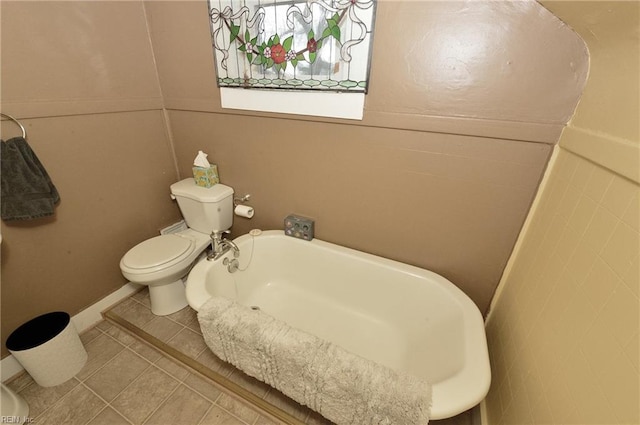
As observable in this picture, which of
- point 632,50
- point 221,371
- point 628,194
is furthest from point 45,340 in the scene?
point 632,50

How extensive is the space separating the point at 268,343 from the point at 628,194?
3.68ft

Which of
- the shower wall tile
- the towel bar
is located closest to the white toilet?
the towel bar

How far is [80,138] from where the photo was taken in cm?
143

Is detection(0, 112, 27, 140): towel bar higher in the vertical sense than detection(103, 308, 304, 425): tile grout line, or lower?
higher

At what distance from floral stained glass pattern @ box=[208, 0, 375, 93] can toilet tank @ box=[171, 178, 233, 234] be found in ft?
2.19

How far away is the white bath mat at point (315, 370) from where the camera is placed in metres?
0.83

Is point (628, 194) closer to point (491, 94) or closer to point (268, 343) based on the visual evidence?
point (491, 94)

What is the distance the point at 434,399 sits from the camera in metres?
0.82

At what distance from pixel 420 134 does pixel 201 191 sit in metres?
1.34

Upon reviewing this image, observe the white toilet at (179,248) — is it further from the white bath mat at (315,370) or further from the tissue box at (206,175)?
the white bath mat at (315,370)

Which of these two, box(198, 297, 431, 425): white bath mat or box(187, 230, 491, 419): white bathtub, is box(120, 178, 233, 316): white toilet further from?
box(198, 297, 431, 425): white bath mat

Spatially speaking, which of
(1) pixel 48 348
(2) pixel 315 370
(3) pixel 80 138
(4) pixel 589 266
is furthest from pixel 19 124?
(4) pixel 589 266

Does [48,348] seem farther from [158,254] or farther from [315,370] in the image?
[315,370]

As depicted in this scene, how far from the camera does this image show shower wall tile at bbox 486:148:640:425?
1.92 ft
